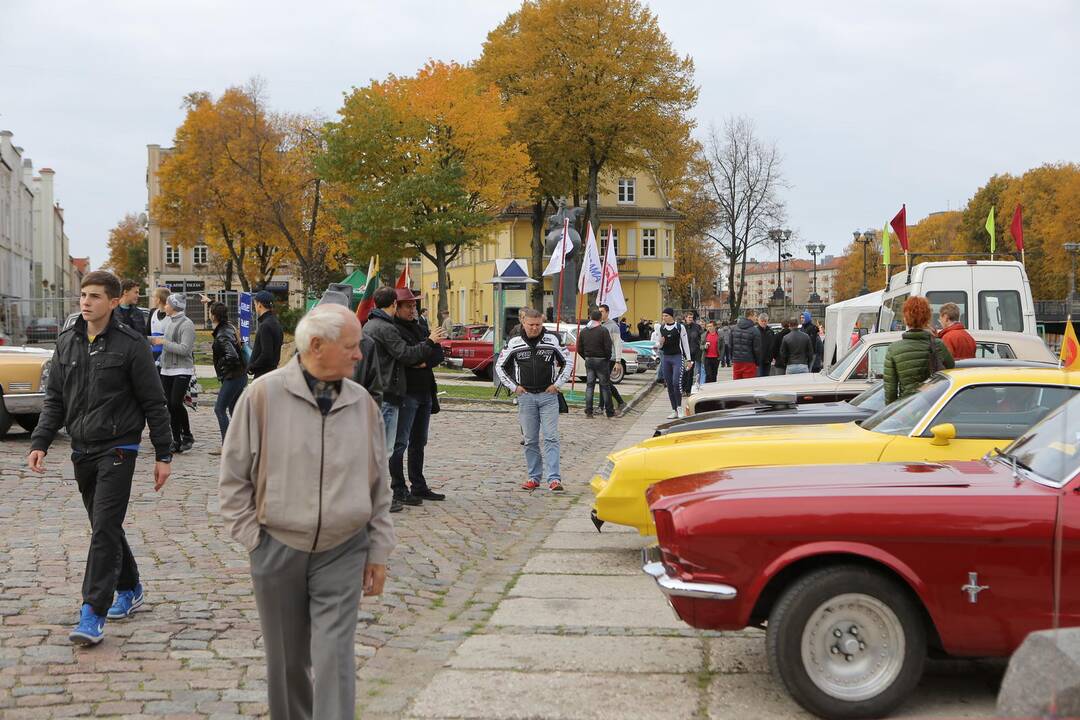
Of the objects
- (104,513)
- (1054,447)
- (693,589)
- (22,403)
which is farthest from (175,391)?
(1054,447)

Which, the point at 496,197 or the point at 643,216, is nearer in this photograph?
the point at 496,197

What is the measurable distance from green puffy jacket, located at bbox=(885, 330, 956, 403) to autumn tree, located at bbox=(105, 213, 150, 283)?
10977 cm

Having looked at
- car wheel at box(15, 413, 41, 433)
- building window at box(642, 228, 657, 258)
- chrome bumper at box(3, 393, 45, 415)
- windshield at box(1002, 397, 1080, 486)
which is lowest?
car wheel at box(15, 413, 41, 433)

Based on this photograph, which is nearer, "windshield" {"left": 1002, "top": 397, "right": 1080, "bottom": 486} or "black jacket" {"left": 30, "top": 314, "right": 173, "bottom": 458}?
"windshield" {"left": 1002, "top": 397, "right": 1080, "bottom": 486}

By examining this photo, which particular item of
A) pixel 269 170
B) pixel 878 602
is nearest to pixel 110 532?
pixel 878 602

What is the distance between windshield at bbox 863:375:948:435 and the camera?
7543 mm

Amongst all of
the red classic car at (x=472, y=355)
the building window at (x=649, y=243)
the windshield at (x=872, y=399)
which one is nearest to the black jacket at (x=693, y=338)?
the red classic car at (x=472, y=355)

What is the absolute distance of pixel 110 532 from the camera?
579cm

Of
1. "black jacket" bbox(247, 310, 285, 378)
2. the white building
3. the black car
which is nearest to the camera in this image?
the black car

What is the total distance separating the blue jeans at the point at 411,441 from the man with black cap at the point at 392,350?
0.29ft

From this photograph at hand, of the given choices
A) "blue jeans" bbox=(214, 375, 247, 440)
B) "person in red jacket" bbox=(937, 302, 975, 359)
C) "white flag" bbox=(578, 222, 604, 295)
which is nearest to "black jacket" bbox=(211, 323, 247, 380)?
"blue jeans" bbox=(214, 375, 247, 440)

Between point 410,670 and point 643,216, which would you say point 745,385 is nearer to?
point 410,670

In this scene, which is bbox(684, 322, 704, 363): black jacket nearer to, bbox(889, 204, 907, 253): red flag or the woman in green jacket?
bbox(889, 204, 907, 253): red flag

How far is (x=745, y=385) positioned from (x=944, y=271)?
5.94 meters
